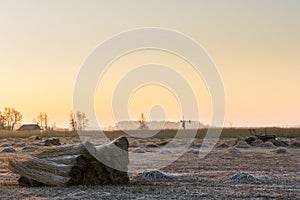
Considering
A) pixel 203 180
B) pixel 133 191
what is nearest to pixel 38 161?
pixel 133 191

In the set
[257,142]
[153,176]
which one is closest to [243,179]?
[153,176]

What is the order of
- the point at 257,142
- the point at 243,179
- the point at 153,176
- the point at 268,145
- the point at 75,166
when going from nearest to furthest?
the point at 75,166 < the point at 243,179 < the point at 153,176 < the point at 268,145 < the point at 257,142

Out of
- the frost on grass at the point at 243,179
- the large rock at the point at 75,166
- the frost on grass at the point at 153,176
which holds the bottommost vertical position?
the frost on grass at the point at 243,179

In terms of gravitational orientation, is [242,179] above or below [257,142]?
below

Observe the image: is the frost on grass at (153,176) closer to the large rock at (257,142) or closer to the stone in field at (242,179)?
the stone in field at (242,179)

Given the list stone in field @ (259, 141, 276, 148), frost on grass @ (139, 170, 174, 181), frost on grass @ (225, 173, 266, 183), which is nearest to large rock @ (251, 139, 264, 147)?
stone in field @ (259, 141, 276, 148)

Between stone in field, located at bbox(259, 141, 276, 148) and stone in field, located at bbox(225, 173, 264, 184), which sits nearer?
stone in field, located at bbox(225, 173, 264, 184)

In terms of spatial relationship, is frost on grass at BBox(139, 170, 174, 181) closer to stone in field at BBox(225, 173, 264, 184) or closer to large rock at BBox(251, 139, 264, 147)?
stone in field at BBox(225, 173, 264, 184)

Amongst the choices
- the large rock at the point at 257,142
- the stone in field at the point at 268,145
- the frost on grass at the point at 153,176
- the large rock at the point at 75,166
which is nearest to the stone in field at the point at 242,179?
the frost on grass at the point at 153,176

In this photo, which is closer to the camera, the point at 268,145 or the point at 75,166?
the point at 75,166

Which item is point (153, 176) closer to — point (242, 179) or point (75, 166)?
point (242, 179)

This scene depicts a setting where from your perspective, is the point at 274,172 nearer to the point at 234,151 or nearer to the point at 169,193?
the point at 169,193

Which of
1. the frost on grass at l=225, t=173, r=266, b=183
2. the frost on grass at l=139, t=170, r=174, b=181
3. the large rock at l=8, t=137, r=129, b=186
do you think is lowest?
the frost on grass at l=225, t=173, r=266, b=183

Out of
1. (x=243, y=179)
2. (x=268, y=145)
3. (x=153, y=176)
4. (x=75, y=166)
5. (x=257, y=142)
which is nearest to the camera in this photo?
(x=75, y=166)
